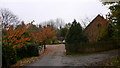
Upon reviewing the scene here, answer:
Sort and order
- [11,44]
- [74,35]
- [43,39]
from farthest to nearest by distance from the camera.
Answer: [43,39], [74,35], [11,44]

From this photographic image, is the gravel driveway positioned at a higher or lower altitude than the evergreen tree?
lower

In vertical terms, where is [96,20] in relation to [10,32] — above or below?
above

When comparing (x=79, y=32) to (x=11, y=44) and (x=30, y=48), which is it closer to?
(x=30, y=48)

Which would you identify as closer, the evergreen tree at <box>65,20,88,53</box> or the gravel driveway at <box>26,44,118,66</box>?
the gravel driveway at <box>26,44,118,66</box>

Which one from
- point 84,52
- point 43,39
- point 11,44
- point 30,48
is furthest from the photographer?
point 43,39

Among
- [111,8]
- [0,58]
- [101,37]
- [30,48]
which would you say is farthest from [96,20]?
[0,58]

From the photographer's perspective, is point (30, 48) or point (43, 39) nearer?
point (30, 48)

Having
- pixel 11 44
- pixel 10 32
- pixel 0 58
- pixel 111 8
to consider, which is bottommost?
pixel 0 58

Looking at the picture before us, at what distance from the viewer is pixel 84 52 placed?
25.5m

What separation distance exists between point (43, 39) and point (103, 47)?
1599cm

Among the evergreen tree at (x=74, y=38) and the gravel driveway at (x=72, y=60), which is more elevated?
the evergreen tree at (x=74, y=38)

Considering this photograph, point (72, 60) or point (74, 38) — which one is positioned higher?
point (74, 38)

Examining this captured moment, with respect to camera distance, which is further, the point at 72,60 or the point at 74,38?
the point at 74,38

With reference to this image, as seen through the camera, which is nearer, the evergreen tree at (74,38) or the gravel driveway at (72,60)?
the gravel driveway at (72,60)
